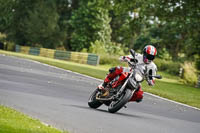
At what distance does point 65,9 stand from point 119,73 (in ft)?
264

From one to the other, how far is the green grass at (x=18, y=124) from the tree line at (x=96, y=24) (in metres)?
30.1

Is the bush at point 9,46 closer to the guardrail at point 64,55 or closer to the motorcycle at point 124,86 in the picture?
the guardrail at point 64,55

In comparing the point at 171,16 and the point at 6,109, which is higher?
the point at 171,16

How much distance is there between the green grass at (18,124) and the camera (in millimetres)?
7861

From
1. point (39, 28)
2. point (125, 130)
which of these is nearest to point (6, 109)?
point (125, 130)

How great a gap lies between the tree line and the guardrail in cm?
333

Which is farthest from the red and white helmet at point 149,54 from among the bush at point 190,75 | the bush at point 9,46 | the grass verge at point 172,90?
the bush at point 9,46

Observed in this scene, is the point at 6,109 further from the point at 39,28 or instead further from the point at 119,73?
the point at 39,28

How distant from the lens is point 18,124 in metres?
8.46

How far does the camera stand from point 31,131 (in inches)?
316

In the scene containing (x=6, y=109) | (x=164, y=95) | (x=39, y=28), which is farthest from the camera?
(x=39, y=28)

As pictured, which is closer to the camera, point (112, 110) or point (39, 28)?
point (112, 110)

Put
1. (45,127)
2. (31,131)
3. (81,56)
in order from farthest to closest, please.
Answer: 1. (81,56)
2. (45,127)
3. (31,131)

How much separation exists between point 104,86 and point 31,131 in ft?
18.4
